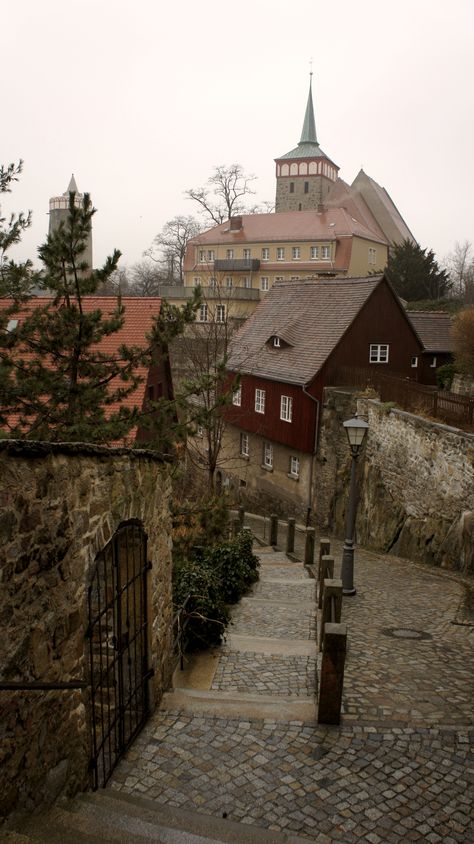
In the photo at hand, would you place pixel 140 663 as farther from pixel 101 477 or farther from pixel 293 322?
pixel 293 322

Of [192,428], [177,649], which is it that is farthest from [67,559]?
[192,428]

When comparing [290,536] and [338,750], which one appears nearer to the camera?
[338,750]

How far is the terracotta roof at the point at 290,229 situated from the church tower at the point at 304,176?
1952cm

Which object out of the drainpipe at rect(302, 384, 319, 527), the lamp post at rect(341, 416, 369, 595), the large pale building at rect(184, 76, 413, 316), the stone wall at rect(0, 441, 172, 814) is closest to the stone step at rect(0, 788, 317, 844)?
the stone wall at rect(0, 441, 172, 814)

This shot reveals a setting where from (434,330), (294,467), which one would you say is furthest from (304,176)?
(294,467)

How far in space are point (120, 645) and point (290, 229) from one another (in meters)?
57.2

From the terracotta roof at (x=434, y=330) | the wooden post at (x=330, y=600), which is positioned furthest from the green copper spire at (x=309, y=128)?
the wooden post at (x=330, y=600)

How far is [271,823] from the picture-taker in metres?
4.86

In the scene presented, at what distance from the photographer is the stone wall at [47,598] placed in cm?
366

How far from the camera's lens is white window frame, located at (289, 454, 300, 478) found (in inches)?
1053

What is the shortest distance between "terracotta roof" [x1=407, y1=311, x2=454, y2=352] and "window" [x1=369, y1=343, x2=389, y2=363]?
4.04 metres

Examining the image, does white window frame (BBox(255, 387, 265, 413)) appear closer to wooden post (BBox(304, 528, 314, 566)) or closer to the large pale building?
wooden post (BBox(304, 528, 314, 566))

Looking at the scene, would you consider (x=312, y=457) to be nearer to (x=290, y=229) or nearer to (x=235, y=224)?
(x=290, y=229)

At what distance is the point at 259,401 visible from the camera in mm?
28797
